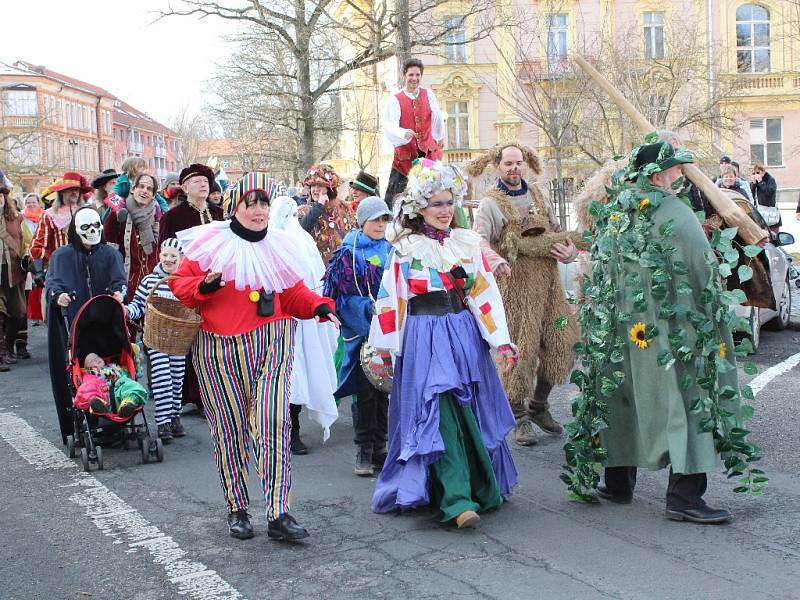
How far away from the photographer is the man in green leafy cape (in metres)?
5.57

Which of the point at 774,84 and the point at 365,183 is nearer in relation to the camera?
the point at 365,183

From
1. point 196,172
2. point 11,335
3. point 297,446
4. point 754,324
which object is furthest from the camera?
point 11,335

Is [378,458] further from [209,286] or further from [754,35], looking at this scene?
[754,35]

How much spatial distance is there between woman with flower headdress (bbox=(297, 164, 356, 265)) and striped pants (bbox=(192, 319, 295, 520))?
14.2 ft

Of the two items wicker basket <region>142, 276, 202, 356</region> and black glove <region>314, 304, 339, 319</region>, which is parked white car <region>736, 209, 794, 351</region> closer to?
black glove <region>314, 304, 339, 319</region>

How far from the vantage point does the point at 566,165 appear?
32.3 metres

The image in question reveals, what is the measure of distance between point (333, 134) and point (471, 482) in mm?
33969

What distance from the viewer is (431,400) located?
592 centimetres

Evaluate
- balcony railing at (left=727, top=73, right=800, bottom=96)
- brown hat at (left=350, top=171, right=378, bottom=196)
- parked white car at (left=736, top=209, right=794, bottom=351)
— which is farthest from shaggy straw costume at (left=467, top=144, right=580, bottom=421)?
balcony railing at (left=727, top=73, right=800, bottom=96)

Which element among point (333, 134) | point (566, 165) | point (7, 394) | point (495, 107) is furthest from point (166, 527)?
point (495, 107)

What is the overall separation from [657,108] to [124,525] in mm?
22023

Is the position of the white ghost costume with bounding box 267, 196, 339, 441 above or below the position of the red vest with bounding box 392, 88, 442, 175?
below

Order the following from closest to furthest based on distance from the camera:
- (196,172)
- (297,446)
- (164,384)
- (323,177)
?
(297,446)
(164,384)
(196,172)
(323,177)

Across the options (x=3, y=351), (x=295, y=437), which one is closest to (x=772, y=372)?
(x=295, y=437)
